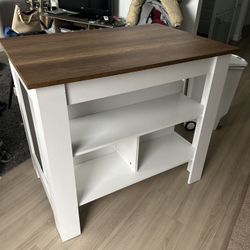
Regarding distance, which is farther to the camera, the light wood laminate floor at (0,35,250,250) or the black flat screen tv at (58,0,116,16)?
the black flat screen tv at (58,0,116,16)

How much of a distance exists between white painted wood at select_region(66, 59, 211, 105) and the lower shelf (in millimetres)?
567

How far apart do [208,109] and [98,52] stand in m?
0.71

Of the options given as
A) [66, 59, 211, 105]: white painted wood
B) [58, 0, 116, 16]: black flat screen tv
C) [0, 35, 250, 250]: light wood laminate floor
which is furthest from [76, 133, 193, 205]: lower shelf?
[58, 0, 116, 16]: black flat screen tv

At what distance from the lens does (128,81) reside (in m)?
1.06

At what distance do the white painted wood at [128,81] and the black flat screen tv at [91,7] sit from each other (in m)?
2.48

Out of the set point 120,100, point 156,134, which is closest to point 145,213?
point 156,134

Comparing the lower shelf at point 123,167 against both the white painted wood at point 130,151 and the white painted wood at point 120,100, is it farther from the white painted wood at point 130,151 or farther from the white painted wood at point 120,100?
the white painted wood at point 120,100

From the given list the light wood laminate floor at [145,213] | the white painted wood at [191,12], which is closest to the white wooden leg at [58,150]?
the light wood laminate floor at [145,213]

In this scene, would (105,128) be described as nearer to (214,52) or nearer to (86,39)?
(86,39)

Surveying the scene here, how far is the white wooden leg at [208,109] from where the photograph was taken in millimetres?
1305

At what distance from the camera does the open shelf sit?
1190 millimetres

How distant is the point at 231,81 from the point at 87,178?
4.44ft

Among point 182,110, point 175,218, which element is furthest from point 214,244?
point 182,110

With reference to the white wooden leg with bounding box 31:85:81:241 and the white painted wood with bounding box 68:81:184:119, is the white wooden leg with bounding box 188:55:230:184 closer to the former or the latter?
the white painted wood with bounding box 68:81:184:119
